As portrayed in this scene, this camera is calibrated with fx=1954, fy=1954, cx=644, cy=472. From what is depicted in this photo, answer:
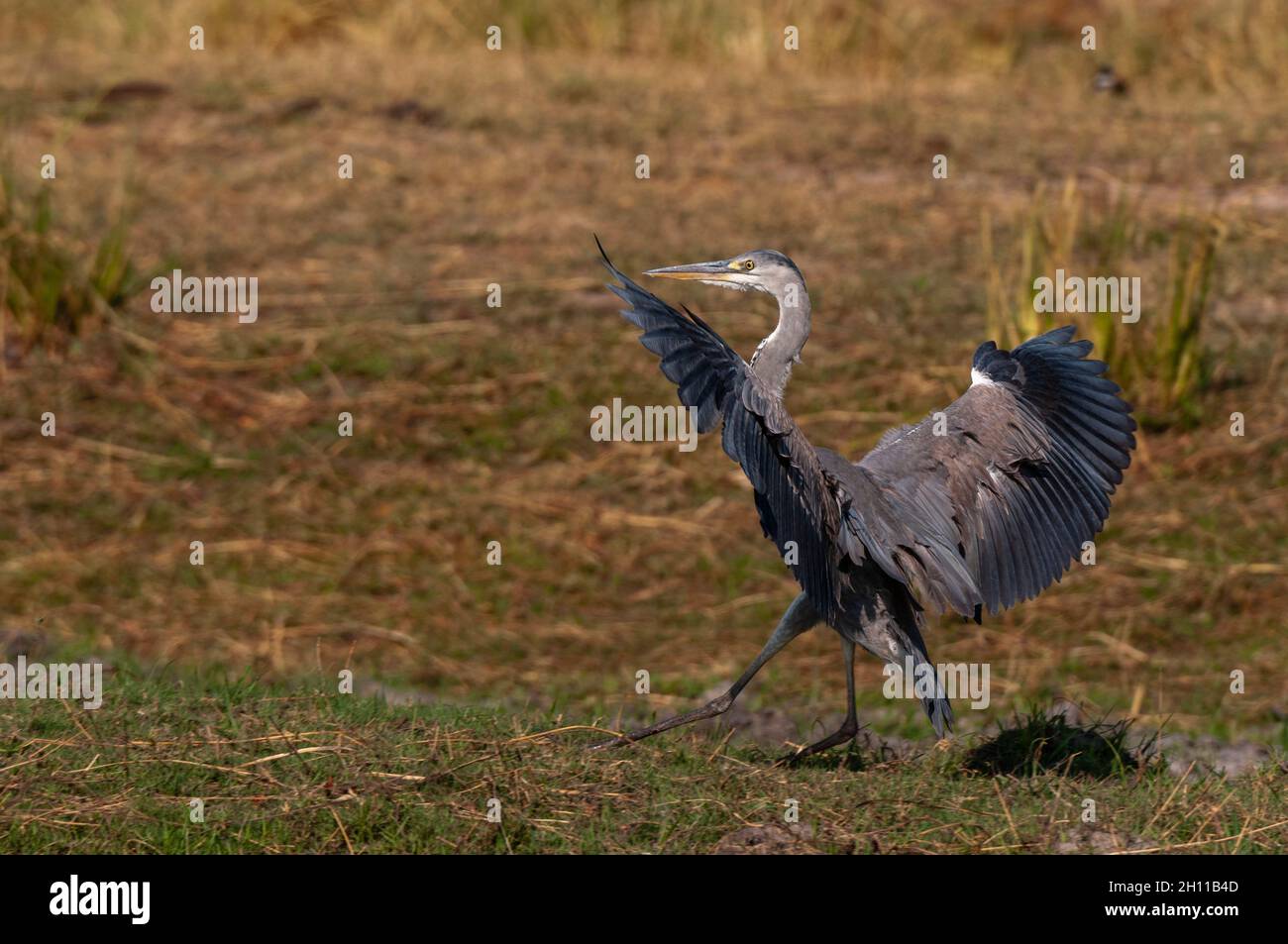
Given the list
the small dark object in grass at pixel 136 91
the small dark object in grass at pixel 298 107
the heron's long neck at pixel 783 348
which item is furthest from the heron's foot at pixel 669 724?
the small dark object in grass at pixel 136 91

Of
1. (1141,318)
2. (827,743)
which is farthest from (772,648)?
(1141,318)

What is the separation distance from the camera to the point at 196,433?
348 inches

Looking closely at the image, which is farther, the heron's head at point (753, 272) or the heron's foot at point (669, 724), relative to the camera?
the heron's head at point (753, 272)

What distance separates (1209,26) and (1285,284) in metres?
4.71

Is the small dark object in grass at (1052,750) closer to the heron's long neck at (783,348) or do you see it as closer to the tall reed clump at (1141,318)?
the heron's long neck at (783,348)

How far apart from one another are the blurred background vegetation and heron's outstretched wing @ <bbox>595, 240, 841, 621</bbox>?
1780mm

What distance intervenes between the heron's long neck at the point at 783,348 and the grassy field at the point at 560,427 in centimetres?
104

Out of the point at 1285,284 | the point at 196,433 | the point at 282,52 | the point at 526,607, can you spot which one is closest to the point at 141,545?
the point at 196,433

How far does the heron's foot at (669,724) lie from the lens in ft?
17.0

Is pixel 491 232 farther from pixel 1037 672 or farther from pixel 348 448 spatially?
pixel 1037 672

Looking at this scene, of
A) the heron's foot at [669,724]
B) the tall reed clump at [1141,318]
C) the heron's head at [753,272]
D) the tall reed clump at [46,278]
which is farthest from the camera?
the tall reed clump at [46,278]

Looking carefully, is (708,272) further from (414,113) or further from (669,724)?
(414,113)

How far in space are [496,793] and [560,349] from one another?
4.91 meters

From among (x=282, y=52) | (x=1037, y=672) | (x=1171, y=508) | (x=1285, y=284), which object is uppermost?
(x=282, y=52)
